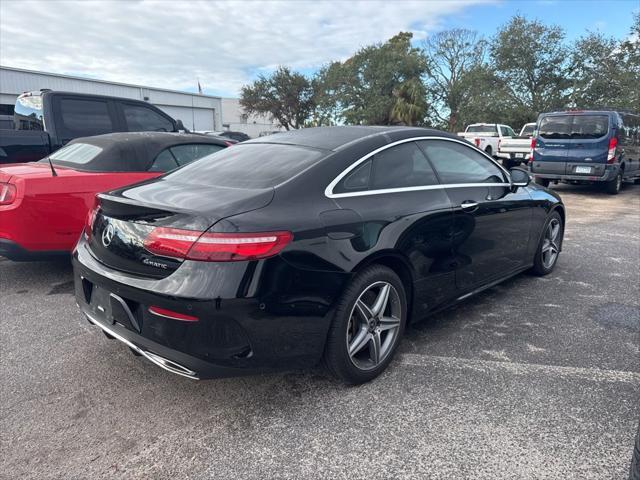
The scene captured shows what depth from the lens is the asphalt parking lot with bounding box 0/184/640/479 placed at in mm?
2096

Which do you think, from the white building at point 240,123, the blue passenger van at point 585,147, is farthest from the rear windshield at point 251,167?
the white building at point 240,123

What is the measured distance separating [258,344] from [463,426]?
3.65 feet

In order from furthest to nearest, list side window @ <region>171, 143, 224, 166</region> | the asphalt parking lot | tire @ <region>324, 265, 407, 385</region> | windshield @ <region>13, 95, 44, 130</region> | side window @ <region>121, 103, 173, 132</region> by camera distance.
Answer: side window @ <region>121, 103, 173, 132</region> < windshield @ <region>13, 95, 44, 130</region> < side window @ <region>171, 143, 224, 166</region> < tire @ <region>324, 265, 407, 385</region> < the asphalt parking lot

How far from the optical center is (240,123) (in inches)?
2224

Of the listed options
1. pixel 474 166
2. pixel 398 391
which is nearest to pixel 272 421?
pixel 398 391

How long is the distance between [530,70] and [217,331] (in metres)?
28.6

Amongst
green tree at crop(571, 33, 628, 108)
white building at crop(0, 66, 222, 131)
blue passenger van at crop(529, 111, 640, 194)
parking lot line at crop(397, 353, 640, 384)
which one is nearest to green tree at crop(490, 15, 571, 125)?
green tree at crop(571, 33, 628, 108)

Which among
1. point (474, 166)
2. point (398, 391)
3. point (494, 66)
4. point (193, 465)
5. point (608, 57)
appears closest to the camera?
point (193, 465)

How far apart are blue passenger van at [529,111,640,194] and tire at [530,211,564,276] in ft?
22.9

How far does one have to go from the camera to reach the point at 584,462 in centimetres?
210

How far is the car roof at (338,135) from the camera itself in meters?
3.00

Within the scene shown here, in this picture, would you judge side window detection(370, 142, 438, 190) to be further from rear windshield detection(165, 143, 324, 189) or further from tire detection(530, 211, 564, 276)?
tire detection(530, 211, 564, 276)

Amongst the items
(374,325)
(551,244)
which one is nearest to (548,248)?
(551,244)

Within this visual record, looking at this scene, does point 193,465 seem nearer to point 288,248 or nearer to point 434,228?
point 288,248
